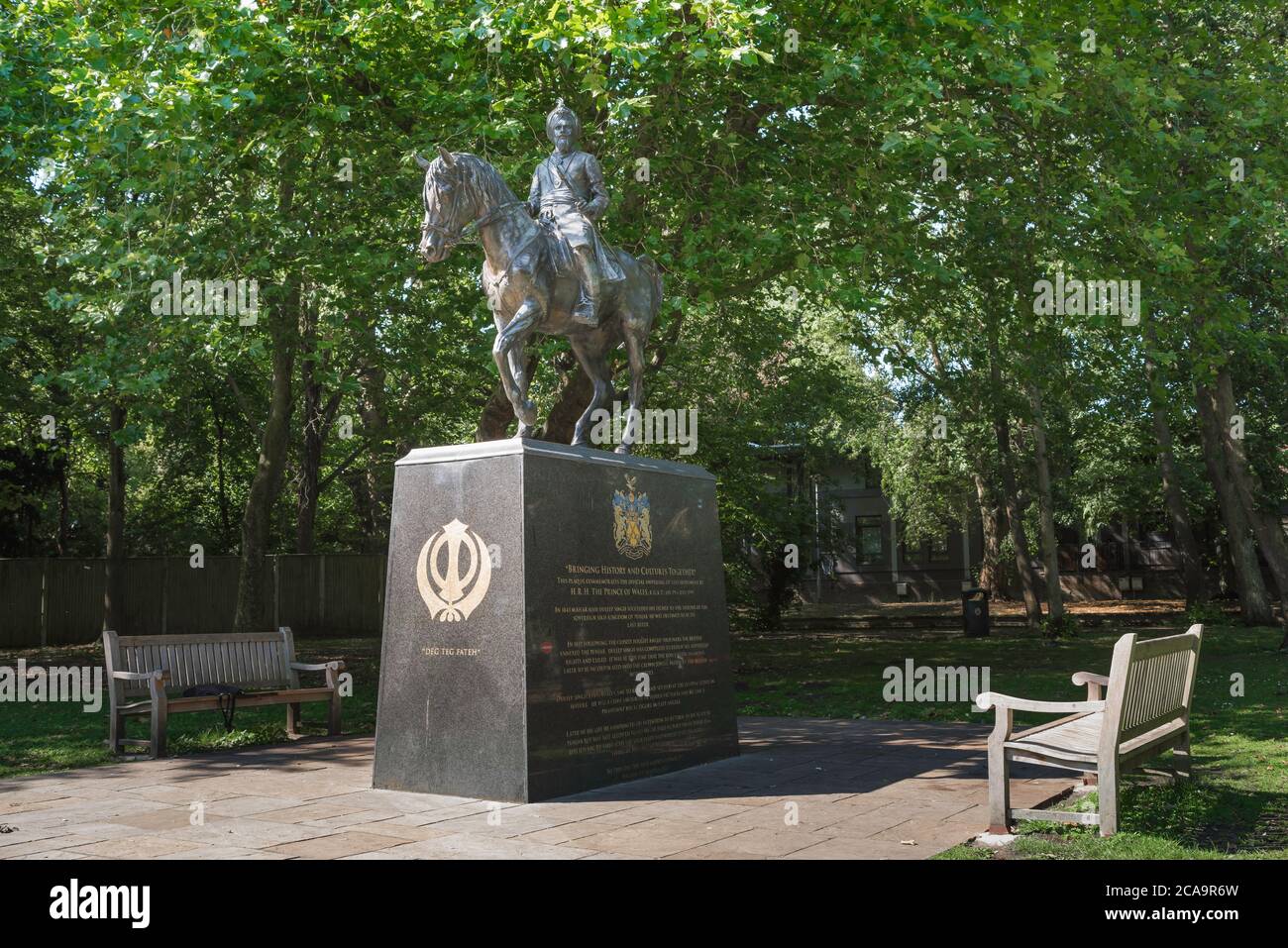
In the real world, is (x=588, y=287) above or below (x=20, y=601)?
above

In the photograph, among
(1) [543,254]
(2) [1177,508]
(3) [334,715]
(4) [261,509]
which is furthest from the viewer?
(2) [1177,508]

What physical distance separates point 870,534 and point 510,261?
4639 centimetres

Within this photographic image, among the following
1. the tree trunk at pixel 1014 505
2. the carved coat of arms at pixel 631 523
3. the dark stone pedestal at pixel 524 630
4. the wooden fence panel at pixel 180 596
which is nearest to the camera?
the dark stone pedestal at pixel 524 630

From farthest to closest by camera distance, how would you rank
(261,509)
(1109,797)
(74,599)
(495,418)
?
(74,599), (261,509), (495,418), (1109,797)

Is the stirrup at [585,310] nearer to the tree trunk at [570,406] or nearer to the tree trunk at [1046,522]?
the tree trunk at [570,406]

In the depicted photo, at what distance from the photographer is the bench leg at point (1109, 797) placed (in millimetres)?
6512

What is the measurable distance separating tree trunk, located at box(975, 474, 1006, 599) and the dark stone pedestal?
28251 mm

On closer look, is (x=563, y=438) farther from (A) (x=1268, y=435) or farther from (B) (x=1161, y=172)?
(A) (x=1268, y=435)

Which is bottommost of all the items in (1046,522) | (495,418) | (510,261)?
(1046,522)

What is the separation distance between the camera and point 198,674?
→ 11242 millimetres

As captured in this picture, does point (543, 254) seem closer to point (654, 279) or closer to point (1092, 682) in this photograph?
point (654, 279)

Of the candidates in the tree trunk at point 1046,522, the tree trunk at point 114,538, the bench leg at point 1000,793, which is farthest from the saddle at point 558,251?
the tree trunk at point 1046,522

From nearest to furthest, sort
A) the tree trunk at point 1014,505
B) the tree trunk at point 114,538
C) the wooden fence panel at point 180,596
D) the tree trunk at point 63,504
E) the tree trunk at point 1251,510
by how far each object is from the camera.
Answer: the tree trunk at point 1251,510 → the tree trunk at point 114,538 → the wooden fence panel at point 180,596 → the tree trunk at point 1014,505 → the tree trunk at point 63,504

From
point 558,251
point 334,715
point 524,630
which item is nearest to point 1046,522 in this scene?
point 334,715
